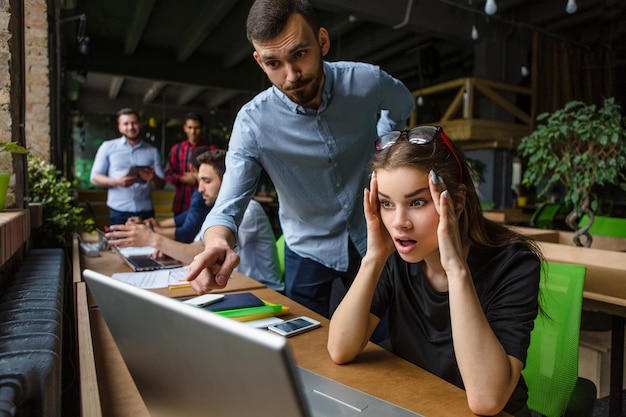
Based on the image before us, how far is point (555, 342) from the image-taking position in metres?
1.32

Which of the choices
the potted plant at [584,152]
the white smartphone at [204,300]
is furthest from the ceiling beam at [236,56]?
the white smartphone at [204,300]

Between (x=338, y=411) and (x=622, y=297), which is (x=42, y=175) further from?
(x=622, y=297)

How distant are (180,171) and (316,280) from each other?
3.11 meters

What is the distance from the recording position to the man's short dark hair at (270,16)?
4.72 ft

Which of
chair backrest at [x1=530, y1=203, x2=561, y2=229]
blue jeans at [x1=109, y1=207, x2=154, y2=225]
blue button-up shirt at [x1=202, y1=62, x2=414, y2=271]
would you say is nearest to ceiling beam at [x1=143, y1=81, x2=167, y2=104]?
blue jeans at [x1=109, y1=207, x2=154, y2=225]

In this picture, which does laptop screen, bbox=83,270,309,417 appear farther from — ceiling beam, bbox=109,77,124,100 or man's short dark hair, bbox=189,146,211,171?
ceiling beam, bbox=109,77,124,100

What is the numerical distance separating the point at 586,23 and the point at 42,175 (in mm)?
8456

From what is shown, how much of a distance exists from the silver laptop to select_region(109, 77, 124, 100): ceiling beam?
356 inches

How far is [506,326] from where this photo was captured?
103 centimetres

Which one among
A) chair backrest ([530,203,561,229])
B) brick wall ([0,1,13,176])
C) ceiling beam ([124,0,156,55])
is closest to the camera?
brick wall ([0,1,13,176])

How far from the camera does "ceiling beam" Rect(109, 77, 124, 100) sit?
29.0 feet

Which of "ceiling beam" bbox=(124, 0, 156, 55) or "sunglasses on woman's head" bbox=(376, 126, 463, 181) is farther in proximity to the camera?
"ceiling beam" bbox=(124, 0, 156, 55)

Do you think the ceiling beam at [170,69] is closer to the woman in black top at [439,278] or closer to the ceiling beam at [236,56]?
the ceiling beam at [236,56]

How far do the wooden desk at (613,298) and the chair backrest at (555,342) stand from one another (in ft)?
2.08
